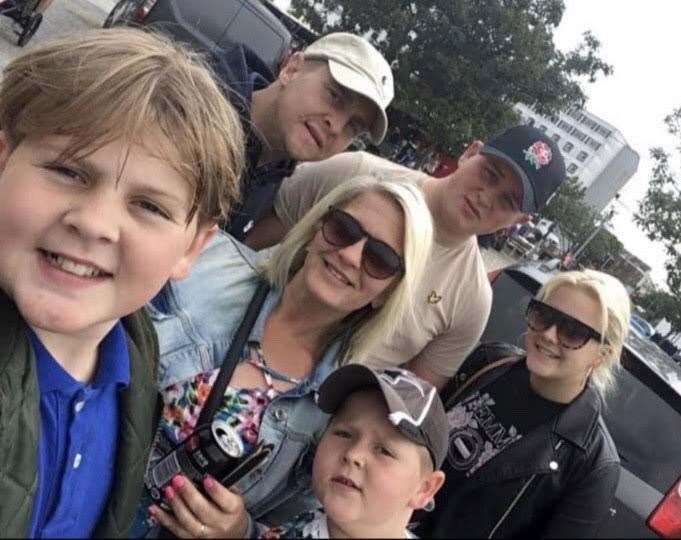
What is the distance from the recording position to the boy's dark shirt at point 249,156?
254 centimetres

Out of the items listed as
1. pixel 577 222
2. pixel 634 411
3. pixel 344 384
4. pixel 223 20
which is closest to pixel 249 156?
pixel 344 384

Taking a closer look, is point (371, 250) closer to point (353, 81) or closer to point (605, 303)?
point (605, 303)

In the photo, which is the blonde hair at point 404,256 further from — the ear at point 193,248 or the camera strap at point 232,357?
the ear at point 193,248

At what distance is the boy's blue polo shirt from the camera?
36.0 inches

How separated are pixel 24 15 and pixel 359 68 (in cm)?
663

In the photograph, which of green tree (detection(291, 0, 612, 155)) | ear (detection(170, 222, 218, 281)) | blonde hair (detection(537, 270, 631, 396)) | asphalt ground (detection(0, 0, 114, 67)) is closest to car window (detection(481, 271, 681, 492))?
blonde hair (detection(537, 270, 631, 396))

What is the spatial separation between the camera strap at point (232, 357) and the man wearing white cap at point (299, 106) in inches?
36.4

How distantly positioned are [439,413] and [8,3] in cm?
811

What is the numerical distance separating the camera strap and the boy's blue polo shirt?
11.9 inches

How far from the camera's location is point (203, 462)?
108 centimetres

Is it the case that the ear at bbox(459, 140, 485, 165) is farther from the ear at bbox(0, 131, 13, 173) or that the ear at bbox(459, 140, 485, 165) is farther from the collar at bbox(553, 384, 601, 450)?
the ear at bbox(0, 131, 13, 173)

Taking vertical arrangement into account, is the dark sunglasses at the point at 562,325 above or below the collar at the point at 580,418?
above

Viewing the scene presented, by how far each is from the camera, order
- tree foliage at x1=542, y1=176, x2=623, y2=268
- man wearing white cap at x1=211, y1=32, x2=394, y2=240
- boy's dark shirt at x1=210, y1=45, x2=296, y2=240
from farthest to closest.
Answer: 1. tree foliage at x1=542, y1=176, x2=623, y2=268
2. man wearing white cap at x1=211, y1=32, x2=394, y2=240
3. boy's dark shirt at x1=210, y1=45, x2=296, y2=240

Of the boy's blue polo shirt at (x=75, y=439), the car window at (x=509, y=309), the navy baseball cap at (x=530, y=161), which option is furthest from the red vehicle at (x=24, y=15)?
the boy's blue polo shirt at (x=75, y=439)
